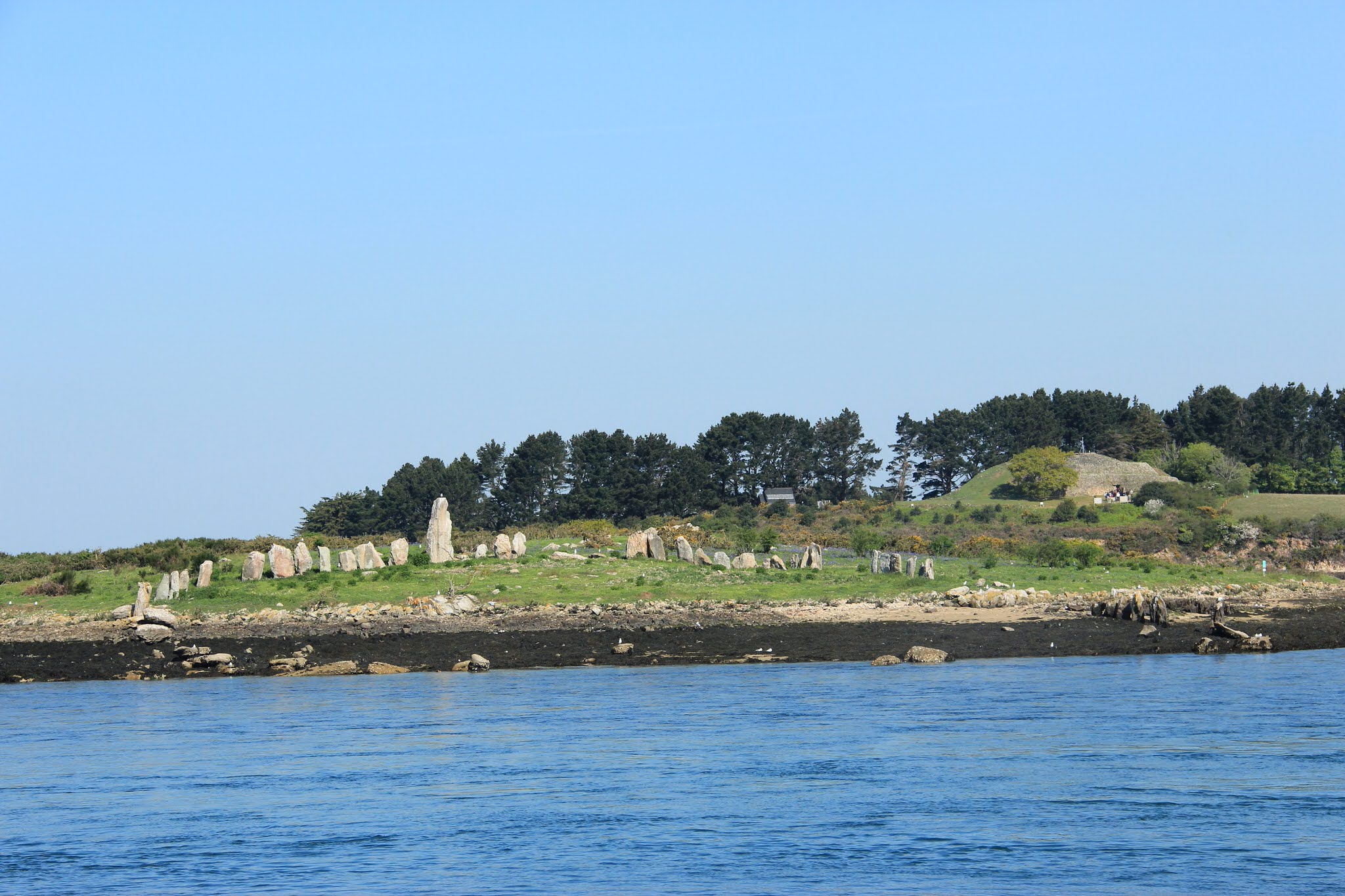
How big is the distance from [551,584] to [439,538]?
6.08 m

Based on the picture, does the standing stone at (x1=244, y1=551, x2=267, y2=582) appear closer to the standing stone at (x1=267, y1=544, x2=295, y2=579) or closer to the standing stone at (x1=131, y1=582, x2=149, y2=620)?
the standing stone at (x1=267, y1=544, x2=295, y2=579)

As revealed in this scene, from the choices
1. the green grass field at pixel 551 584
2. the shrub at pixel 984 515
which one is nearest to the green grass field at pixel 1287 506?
the shrub at pixel 984 515

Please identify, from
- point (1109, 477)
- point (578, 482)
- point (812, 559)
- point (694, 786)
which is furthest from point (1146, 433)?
point (694, 786)

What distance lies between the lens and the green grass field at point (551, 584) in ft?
136

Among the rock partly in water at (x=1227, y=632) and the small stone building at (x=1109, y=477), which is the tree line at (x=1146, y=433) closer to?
the small stone building at (x=1109, y=477)

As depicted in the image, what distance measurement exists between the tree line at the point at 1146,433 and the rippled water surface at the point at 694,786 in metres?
94.9

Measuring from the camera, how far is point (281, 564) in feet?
147

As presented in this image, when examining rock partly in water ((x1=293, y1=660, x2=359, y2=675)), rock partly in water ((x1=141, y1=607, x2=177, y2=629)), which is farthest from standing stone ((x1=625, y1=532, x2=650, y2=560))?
rock partly in water ((x1=293, y1=660, x2=359, y2=675))

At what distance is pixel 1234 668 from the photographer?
102 ft

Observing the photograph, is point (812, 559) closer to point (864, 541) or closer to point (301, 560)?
point (301, 560)

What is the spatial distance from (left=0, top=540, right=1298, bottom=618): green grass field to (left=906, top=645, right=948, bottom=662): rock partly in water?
9.15 meters

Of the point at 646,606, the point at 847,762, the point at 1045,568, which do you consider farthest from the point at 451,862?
the point at 1045,568

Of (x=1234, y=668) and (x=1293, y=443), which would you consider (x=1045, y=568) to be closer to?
(x=1234, y=668)

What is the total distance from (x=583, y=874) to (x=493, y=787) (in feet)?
17.0
